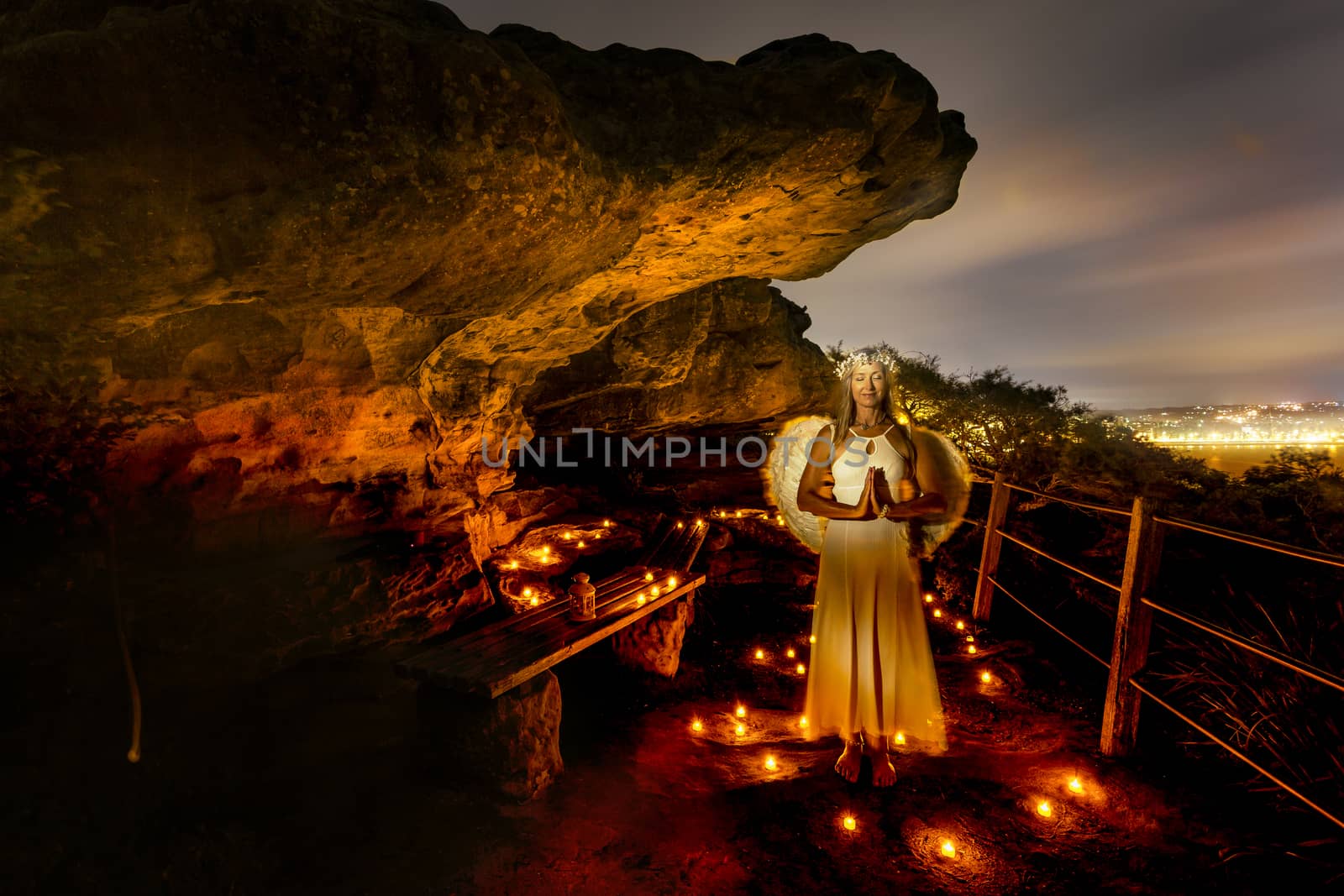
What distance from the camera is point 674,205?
3.56 meters

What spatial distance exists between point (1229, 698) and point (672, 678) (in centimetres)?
Answer: 450

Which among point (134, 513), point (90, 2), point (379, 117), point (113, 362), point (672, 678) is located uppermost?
point (90, 2)

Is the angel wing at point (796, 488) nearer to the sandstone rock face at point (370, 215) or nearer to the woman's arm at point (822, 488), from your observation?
the woman's arm at point (822, 488)

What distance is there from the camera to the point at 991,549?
→ 20.4ft

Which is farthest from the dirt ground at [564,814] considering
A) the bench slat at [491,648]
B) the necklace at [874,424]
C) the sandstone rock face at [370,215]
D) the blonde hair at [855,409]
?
the necklace at [874,424]

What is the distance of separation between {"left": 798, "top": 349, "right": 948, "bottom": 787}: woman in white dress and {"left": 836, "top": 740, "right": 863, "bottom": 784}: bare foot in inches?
5.3

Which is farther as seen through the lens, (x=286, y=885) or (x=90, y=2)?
(x=286, y=885)

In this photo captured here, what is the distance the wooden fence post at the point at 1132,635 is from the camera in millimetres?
3740

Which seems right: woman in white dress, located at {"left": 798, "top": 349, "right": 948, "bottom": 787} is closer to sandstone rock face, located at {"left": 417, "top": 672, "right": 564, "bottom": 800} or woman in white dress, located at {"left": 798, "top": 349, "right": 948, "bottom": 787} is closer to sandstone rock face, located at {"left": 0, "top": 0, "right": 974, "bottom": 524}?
sandstone rock face, located at {"left": 0, "top": 0, "right": 974, "bottom": 524}

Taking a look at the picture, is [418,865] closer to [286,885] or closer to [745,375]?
[286,885]

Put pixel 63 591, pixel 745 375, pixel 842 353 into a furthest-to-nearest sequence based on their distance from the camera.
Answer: pixel 842 353, pixel 745 375, pixel 63 591

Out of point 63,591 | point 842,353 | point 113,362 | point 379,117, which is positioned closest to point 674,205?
point 379,117

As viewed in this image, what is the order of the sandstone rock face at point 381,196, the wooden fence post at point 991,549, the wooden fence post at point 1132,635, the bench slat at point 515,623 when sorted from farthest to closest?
the wooden fence post at point 991,549
the bench slat at point 515,623
the wooden fence post at point 1132,635
the sandstone rock face at point 381,196

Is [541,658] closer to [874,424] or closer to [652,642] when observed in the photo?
[652,642]
